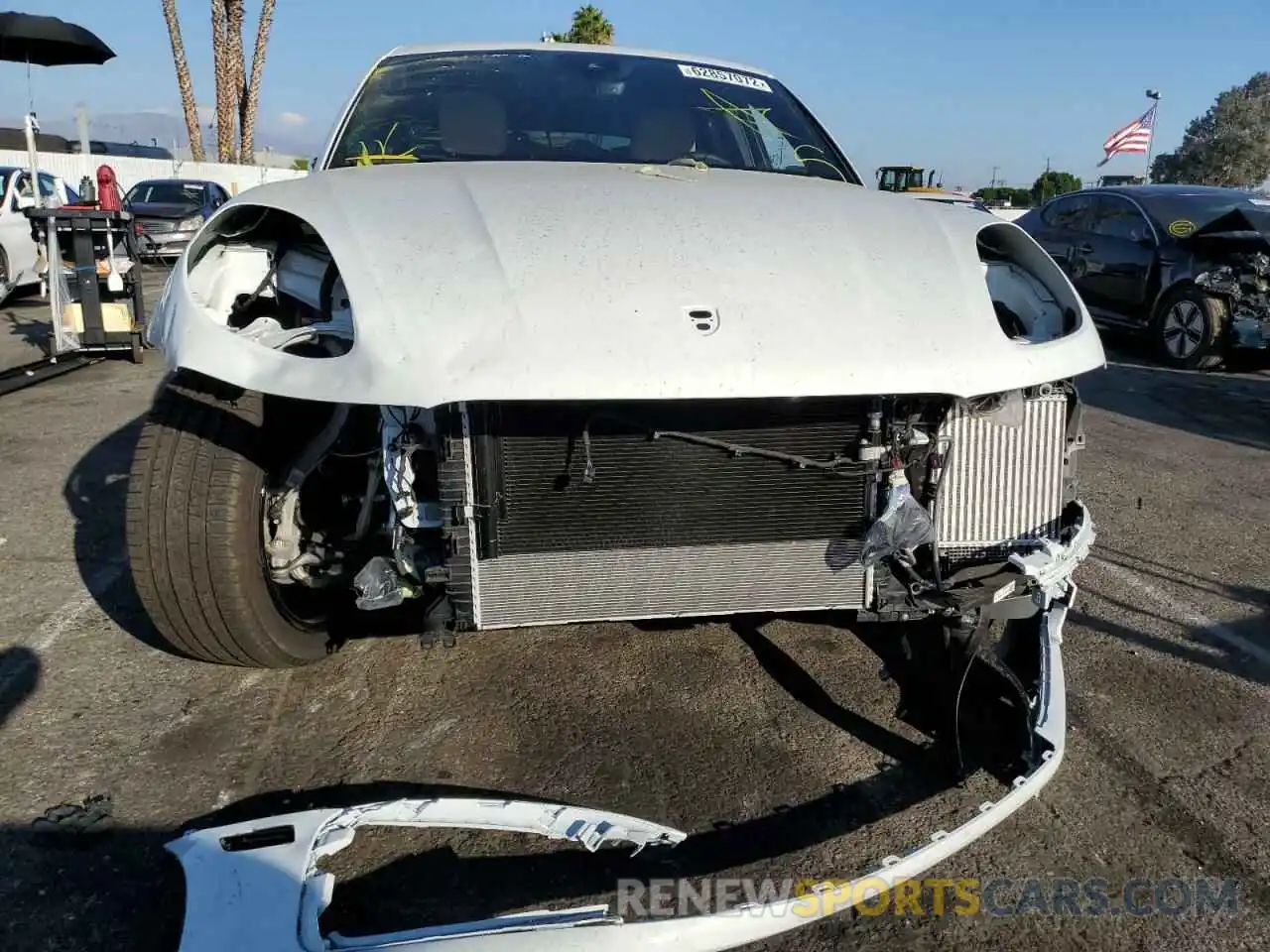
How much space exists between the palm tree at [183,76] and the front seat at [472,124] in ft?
80.7

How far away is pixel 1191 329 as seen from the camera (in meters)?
8.47

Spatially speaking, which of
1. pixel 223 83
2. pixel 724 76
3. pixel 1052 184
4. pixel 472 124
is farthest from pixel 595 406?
pixel 1052 184

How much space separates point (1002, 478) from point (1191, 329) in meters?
7.35

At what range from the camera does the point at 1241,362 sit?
29.6 ft

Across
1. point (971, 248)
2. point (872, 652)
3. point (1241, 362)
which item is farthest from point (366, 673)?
point (1241, 362)

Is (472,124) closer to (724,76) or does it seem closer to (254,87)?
(724,76)

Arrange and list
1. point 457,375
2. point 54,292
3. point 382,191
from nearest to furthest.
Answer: point 457,375, point 382,191, point 54,292

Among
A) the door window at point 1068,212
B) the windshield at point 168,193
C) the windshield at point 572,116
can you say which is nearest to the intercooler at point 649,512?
the windshield at point 572,116

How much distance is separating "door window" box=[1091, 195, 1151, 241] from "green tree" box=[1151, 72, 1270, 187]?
130 feet

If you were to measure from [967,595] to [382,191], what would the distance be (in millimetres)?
1814

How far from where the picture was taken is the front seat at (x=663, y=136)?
129 inches

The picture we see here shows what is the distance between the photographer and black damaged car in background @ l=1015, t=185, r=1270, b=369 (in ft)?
26.9

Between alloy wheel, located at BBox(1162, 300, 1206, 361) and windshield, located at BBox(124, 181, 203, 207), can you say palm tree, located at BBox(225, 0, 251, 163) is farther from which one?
alloy wheel, located at BBox(1162, 300, 1206, 361)

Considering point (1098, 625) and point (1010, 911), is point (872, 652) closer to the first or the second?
point (1098, 625)
